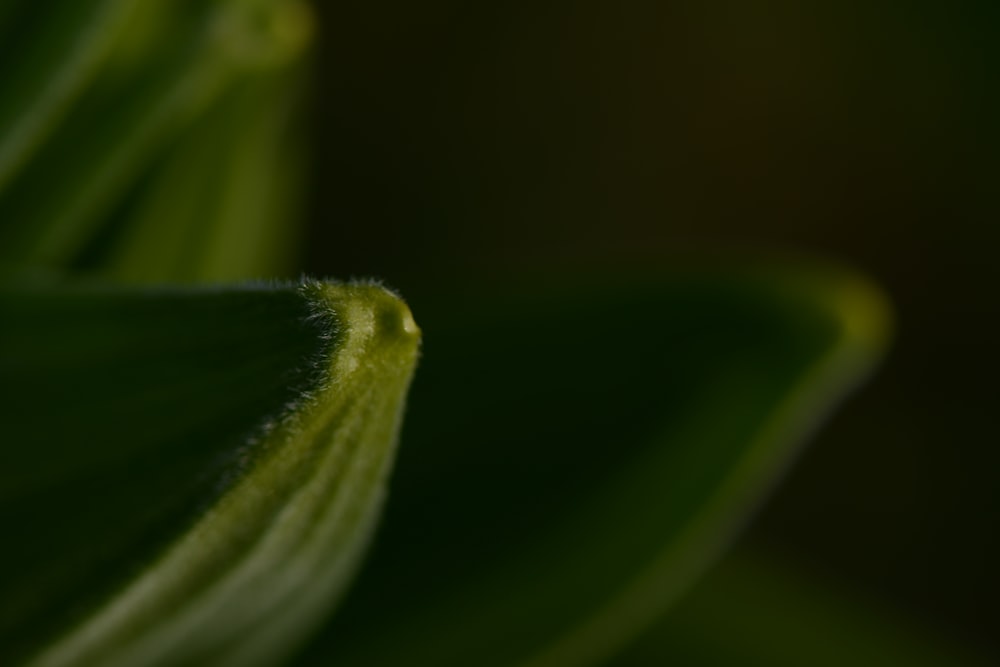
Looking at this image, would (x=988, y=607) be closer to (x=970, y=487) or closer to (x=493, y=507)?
(x=970, y=487)

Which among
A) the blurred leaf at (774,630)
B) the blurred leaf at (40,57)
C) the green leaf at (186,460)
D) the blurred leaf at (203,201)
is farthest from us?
the blurred leaf at (774,630)

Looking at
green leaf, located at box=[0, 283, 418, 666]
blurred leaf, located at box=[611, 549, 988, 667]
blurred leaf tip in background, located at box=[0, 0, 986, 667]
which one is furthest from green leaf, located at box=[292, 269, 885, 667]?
blurred leaf, located at box=[611, 549, 988, 667]

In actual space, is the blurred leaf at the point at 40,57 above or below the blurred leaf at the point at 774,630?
above

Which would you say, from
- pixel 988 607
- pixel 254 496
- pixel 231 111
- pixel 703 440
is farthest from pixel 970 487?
pixel 254 496

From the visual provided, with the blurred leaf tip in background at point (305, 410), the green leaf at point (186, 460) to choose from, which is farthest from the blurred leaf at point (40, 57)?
the green leaf at point (186, 460)

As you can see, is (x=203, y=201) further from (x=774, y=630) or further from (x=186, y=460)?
(x=774, y=630)

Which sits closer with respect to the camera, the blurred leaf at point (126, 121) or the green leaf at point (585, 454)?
the blurred leaf at point (126, 121)

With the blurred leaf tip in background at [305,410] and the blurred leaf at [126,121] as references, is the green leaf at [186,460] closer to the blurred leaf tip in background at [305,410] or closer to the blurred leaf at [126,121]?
the blurred leaf tip in background at [305,410]

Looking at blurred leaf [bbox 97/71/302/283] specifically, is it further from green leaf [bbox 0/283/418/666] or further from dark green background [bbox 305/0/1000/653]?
dark green background [bbox 305/0/1000/653]

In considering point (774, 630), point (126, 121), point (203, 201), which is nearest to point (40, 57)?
point (126, 121)
